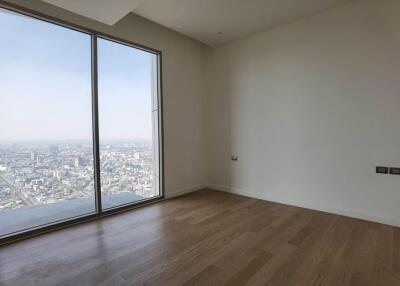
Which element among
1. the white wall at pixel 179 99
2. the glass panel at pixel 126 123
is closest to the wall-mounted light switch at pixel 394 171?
the white wall at pixel 179 99

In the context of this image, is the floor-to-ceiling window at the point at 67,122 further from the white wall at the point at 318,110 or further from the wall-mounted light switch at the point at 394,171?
the wall-mounted light switch at the point at 394,171

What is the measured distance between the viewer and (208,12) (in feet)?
11.0

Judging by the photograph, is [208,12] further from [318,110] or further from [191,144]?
[191,144]

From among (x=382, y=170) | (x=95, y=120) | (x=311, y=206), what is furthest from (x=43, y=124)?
(x=382, y=170)

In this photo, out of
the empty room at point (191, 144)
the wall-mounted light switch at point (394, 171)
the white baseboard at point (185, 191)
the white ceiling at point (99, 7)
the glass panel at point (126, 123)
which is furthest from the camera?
the white baseboard at point (185, 191)

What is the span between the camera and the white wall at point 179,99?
3.90m

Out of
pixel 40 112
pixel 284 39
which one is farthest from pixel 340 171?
pixel 40 112

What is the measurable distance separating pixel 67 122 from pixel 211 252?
7.85ft

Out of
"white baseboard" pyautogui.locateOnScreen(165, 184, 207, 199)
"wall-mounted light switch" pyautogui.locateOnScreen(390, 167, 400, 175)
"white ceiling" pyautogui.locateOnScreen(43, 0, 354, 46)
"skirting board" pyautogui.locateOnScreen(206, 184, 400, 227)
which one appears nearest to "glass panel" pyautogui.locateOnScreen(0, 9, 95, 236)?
"white ceiling" pyautogui.locateOnScreen(43, 0, 354, 46)

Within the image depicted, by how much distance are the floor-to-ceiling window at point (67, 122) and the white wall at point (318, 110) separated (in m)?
1.64

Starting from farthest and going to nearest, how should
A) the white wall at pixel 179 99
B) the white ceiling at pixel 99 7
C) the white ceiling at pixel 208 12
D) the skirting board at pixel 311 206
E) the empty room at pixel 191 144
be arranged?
the white wall at pixel 179 99
the skirting board at pixel 311 206
the white ceiling at pixel 208 12
the white ceiling at pixel 99 7
the empty room at pixel 191 144

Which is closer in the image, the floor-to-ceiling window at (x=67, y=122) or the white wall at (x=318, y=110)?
the floor-to-ceiling window at (x=67, y=122)

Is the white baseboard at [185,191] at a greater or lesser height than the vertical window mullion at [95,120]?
lesser

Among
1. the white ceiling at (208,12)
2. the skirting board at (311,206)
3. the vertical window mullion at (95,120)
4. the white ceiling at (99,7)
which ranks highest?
the white ceiling at (208,12)
